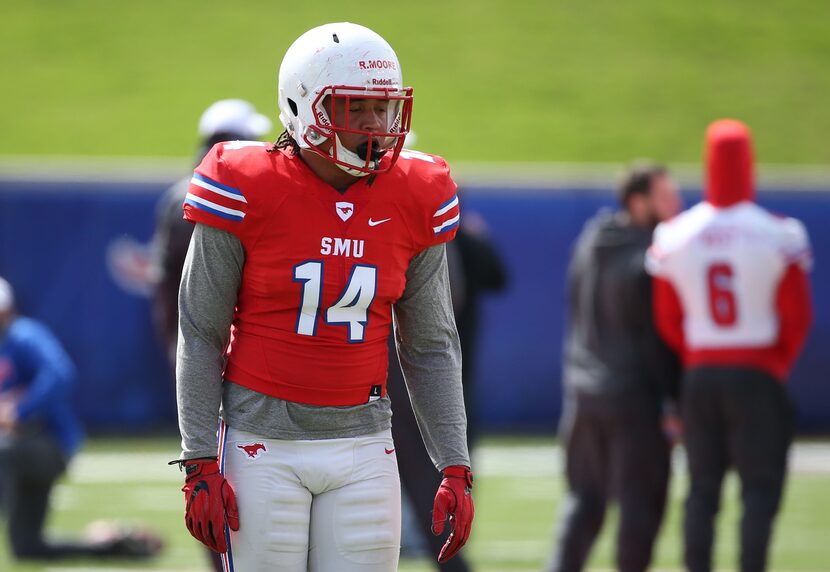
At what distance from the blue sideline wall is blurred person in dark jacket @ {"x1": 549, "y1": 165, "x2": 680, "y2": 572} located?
5374mm

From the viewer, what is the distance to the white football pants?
3178 millimetres

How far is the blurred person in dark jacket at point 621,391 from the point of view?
229 inches

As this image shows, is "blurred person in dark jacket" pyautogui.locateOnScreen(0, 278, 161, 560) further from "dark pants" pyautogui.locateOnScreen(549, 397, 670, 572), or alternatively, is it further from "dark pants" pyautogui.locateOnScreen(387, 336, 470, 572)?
"dark pants" pyautogui.locateOnScreen(387, 336, 470, 572)

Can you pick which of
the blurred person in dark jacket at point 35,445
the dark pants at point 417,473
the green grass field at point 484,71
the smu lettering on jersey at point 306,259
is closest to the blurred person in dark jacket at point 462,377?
the dark pants at point 417,473

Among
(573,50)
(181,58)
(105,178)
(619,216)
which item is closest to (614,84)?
(573,50)

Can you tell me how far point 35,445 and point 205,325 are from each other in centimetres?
458

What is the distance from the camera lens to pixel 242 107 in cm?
534

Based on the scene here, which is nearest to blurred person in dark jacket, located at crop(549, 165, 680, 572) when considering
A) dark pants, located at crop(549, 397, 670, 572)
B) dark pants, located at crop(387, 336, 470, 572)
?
dark pants, located at crop(549, 397, 670, 572)

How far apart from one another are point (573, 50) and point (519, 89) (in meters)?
1.37

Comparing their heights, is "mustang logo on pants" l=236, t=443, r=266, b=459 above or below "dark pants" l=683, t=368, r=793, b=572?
above

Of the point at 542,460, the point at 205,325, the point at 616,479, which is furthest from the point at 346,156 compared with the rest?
the point at 542,460

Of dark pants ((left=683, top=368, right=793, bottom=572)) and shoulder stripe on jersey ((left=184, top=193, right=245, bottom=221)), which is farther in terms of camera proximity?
dark pants ((left=683, top=368, right=793, bottom=572))

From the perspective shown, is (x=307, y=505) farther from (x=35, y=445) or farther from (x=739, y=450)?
(x=35, y=445)

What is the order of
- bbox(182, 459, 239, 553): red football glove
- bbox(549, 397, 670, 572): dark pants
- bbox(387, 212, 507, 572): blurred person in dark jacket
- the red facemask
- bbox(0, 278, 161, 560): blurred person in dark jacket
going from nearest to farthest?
bbox(182, 459, 239, 553): red football glove, bbox(387, 212, 507, 572): blurred person in dark jacket, the red facemask, bbox(549, 397, 670, 572): dark pants, bbox(0, 278, 161, 560): blurred person in dark jacket
